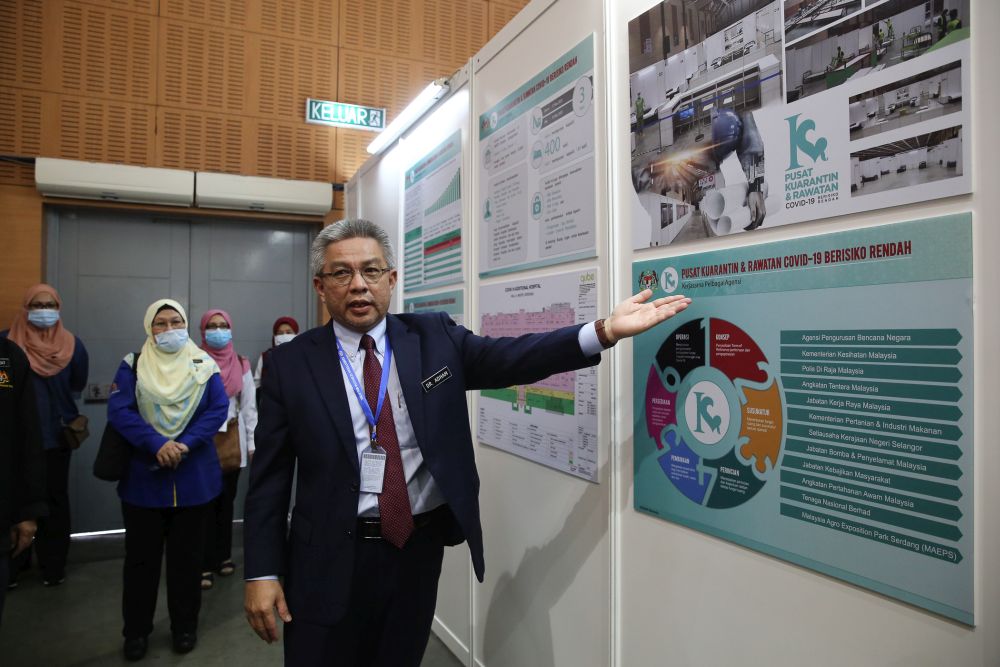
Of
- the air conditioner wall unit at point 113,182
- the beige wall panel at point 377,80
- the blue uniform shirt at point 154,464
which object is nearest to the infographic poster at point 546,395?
the blue uniform shirt at point 154,464

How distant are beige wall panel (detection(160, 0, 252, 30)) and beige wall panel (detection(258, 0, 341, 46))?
0.09m

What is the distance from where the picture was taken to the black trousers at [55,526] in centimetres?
390

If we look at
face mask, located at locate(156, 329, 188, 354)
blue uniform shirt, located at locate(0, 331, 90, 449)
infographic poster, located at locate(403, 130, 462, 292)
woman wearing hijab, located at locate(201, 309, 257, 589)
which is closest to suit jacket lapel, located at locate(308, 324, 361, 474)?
infographic poster, located at locate(403, 130, 462, 292)

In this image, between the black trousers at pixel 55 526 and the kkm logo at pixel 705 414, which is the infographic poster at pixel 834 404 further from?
the black trousers at pixel 55 526

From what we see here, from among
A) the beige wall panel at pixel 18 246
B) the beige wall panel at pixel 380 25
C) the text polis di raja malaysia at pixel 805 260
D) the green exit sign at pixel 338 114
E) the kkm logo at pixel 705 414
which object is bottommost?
the kkm logo at pixel 705 414

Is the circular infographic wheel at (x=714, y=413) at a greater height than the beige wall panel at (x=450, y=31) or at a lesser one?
lesser

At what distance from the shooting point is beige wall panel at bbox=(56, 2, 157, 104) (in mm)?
4812

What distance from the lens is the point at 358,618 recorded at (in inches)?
69.2

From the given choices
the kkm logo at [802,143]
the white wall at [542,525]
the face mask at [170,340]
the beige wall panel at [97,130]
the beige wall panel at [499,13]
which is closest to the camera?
the kkm logo at [802,143]

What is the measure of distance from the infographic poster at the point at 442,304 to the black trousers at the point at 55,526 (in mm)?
2467

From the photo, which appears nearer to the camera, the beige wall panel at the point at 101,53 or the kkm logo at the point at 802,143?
the kkm logo at the point at 802,143

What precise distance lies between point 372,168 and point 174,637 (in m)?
3.17

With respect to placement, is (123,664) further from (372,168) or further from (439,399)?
(372,168)

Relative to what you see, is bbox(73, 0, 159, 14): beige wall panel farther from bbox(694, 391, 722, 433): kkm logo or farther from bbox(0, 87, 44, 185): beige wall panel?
bbox(694, 391, 722, 433): kkm logo
